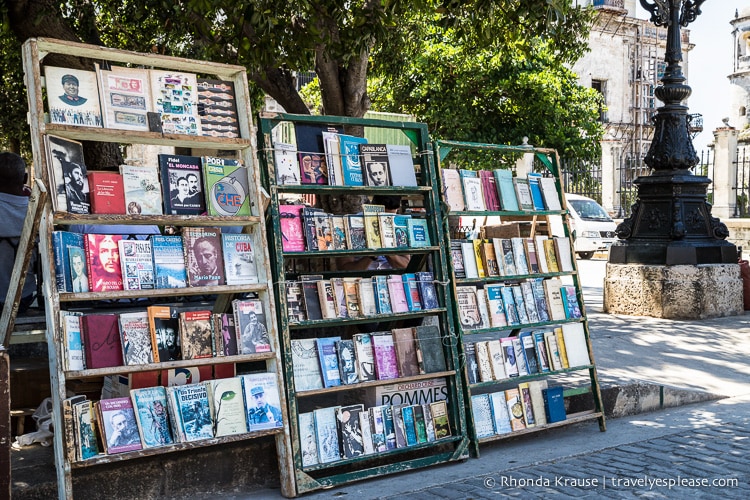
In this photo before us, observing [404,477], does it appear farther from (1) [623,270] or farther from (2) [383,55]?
(2) [383,55]

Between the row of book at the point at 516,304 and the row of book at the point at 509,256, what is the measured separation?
9 centimetres

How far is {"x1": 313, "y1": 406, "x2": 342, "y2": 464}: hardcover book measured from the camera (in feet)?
14.9

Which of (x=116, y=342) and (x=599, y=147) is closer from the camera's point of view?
(x=116, y=342)

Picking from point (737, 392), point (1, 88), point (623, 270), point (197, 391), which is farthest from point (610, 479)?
point (1, 88)

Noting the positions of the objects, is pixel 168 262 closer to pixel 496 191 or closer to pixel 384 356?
pixel 384 356

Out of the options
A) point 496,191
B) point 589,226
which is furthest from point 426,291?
point 589,226

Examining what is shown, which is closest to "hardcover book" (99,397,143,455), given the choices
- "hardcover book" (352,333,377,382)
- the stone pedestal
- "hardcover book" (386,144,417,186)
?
"hardcover book" (352,333,377,382)

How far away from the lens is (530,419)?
5.41 m

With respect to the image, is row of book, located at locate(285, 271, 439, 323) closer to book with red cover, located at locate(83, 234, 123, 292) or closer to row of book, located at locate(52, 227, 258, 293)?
row of book, located at locate(52, 227, 258, 293)

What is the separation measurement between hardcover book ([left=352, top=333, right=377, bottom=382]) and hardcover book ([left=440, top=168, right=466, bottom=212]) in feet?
3.45

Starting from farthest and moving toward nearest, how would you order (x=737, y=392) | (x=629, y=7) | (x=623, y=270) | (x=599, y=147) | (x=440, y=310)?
(x=629, y=7) → (x=599, y=147) → (x=623, y=270) → (x=737, y=392) → (x=440, y=310)

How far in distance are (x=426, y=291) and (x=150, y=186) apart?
1.82 meters

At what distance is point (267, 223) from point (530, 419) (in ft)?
7.26

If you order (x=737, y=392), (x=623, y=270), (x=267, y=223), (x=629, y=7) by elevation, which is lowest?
(x=737, y=392)
